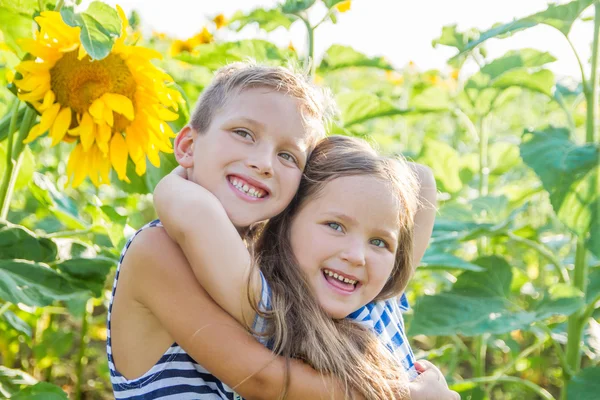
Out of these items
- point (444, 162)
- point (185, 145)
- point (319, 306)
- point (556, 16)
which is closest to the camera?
point (319, 306)

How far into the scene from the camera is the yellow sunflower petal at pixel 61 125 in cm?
134

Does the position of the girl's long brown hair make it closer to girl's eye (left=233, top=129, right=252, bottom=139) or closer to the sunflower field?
girl's eye (left=233, top=129, right=252, bottom=139)

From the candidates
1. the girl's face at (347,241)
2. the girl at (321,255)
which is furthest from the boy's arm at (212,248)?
the girl's face at (347,241)

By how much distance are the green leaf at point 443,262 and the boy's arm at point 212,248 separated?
2.09ft

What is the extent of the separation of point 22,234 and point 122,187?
1.06 feet

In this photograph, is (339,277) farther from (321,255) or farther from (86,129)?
(86,129)

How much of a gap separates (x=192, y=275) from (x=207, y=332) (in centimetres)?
9

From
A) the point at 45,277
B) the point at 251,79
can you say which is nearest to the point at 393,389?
the point at 251,79

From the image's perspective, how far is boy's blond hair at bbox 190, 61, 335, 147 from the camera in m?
1.21

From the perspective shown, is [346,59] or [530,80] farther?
[346,59]

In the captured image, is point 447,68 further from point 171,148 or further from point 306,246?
point 306,246

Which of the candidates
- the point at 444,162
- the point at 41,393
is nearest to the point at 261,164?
the point at 41,393

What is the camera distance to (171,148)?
1498 millimetres

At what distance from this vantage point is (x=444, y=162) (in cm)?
219
